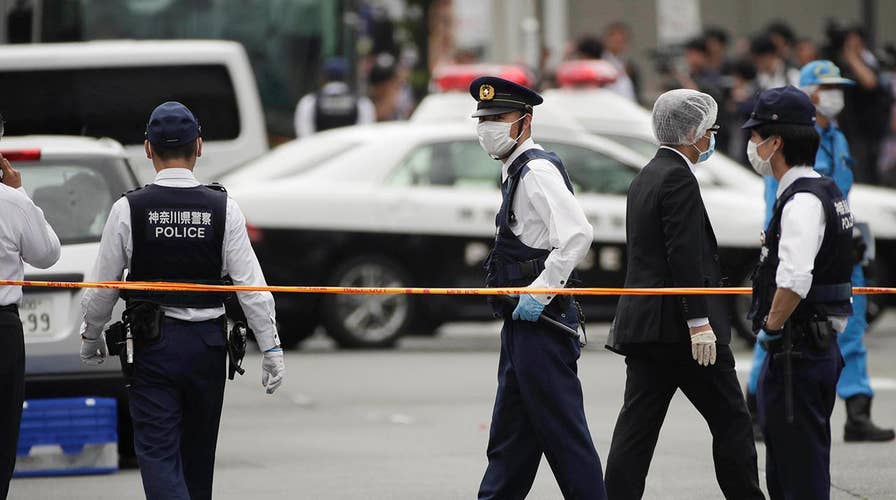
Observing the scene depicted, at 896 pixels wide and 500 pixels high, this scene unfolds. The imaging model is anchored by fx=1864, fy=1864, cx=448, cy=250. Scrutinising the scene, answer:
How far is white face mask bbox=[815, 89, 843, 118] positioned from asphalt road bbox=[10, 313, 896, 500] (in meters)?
1.69

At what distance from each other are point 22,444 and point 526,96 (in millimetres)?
3208

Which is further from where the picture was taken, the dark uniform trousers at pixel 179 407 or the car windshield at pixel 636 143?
the car windshield at pixel 636 143

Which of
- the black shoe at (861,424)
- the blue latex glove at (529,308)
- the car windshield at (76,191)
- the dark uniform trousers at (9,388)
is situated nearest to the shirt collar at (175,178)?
the dark uniform trousers at (9,388)

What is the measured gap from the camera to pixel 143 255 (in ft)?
20.9

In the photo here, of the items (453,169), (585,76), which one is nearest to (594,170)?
(453,169)

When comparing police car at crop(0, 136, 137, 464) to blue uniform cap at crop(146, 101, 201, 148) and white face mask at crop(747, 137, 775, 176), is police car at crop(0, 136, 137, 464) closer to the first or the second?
blue uniform cap at crop(146, 101, 201, 148)

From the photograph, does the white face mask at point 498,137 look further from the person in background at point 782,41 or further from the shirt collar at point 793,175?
the person in background at point 782,41

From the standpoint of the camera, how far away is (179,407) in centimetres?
635

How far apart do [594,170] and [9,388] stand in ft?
25.3

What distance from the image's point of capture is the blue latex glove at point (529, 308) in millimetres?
6496

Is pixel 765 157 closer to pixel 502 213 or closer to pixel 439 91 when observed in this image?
pixel 502 213

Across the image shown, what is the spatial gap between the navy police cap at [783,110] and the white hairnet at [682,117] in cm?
34

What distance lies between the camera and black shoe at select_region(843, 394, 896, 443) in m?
9.41

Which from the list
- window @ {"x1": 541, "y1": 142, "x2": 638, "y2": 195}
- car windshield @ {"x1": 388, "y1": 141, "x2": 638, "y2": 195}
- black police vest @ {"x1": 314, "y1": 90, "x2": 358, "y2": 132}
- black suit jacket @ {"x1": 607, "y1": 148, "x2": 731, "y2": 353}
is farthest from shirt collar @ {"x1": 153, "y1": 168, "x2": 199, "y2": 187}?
black police vest @ {"x1": 314, "y1": 90, "x2": 358, "y2": 132}
